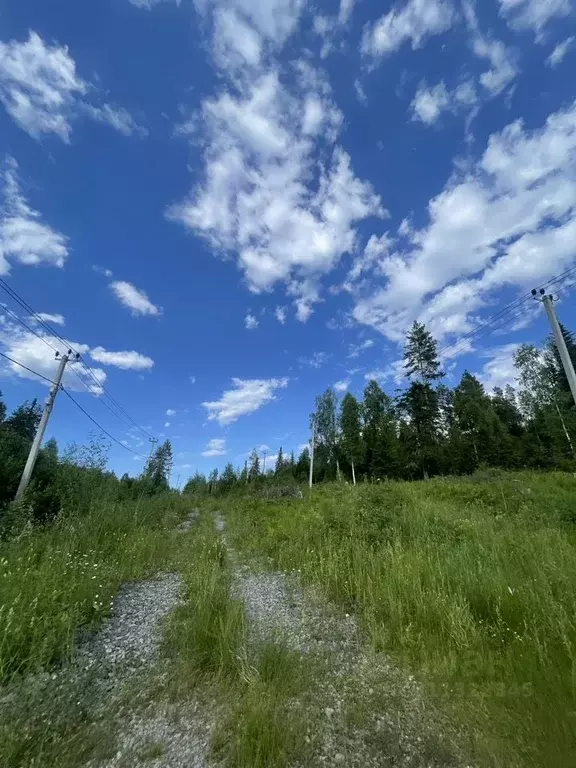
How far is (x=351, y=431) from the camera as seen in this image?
4291 centimetres

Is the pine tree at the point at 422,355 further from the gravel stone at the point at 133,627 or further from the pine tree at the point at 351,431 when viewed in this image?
the gravel stone at the point at 133,627

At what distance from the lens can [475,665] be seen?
8.82ft

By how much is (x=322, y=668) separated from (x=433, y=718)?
1.01m

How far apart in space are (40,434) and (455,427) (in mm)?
36856

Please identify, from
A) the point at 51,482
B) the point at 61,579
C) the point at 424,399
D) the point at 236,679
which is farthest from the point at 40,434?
the point at 424,399

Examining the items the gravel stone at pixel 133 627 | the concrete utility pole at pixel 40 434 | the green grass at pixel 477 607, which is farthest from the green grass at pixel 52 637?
the concrete utility pole at pixel 40 434

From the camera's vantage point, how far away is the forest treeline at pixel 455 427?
27.9 meters

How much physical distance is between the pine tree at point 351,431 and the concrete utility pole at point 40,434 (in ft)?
96.0

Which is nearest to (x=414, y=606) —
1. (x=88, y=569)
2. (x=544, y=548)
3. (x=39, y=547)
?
(x=544, y=548)

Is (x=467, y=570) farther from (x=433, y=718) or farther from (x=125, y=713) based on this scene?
(x=125, y=713)

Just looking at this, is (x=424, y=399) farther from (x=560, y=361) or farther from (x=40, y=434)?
(x=40, y=434)

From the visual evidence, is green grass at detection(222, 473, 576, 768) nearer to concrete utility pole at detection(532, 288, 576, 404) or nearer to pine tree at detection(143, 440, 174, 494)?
concrete utility pole at detection(532, 288, 576, 404)

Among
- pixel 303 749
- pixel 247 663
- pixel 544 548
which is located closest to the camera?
pixel 303 749

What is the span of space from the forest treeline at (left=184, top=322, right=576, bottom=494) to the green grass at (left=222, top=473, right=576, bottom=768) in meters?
16.6
